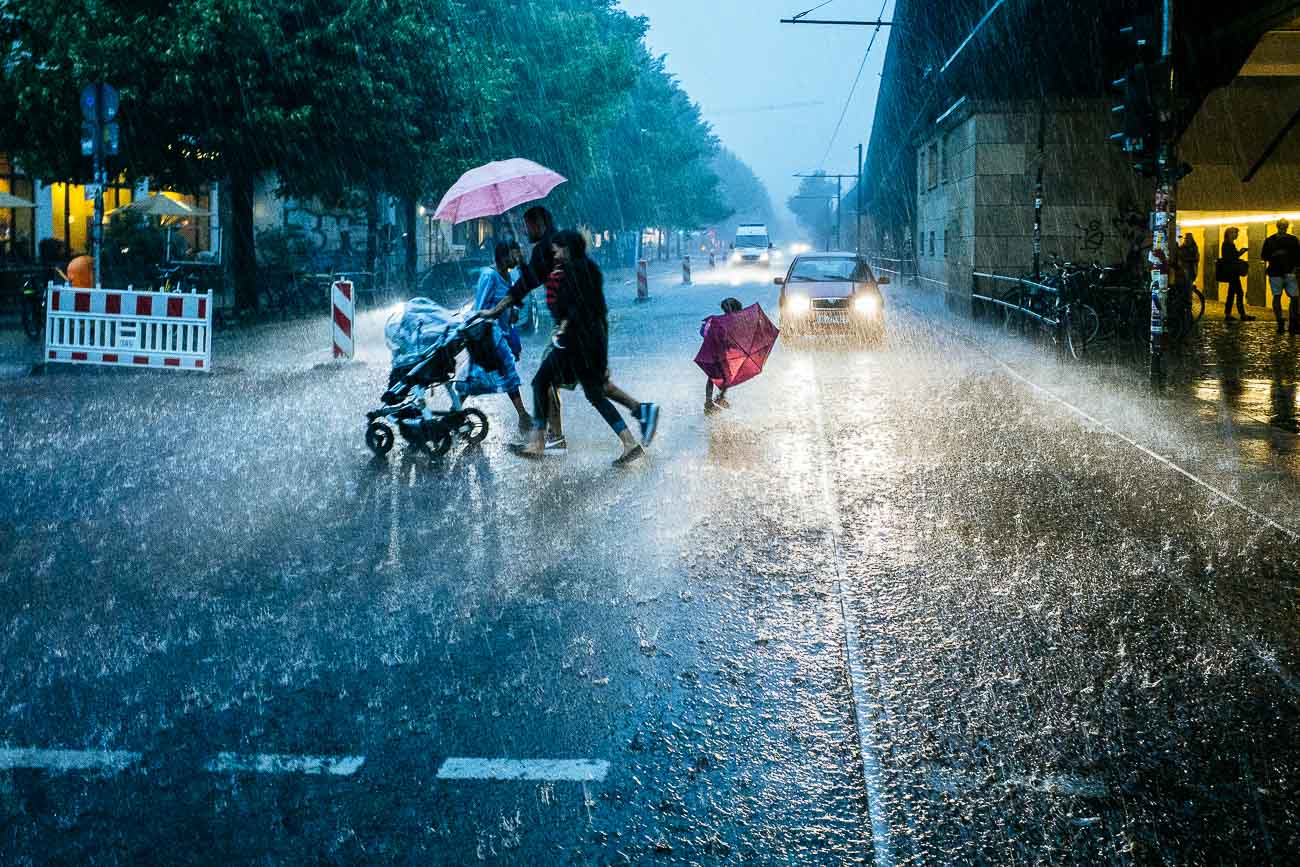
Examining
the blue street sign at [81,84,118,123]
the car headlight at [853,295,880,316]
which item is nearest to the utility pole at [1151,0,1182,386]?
the car headlight at [853,295,880,316]

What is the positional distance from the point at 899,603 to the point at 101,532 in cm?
432

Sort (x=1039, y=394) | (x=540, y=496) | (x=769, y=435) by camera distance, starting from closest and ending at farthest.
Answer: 1. (x=540, y=496)
2. (x=769, y=435)
3. (x=1039, y=394)

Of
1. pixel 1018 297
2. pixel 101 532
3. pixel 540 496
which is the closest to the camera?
pixel 101 532

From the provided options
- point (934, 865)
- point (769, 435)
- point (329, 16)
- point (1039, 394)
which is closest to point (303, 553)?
point (934, 865)

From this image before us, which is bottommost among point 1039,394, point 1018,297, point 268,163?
point 1039,394

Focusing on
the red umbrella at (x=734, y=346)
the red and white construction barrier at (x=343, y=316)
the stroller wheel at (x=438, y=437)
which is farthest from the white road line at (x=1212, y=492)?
the red and white construction barrier at (x=343, y=316)

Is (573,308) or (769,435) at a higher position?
(573,308)

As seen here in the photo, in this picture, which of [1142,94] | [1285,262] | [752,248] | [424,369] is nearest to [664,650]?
[424,369]

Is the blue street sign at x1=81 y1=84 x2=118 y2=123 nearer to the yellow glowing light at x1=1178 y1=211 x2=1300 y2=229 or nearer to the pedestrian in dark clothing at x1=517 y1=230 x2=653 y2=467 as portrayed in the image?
the pedestrian in dark clothing at x1=517 y1=230 x2=653 y2=467

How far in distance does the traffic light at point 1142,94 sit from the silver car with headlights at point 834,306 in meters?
6.57

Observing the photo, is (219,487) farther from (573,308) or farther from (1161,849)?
(1161,849)

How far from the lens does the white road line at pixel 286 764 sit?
3.88 metres

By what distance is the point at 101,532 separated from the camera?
7.27 meters

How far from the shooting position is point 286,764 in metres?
3.93
